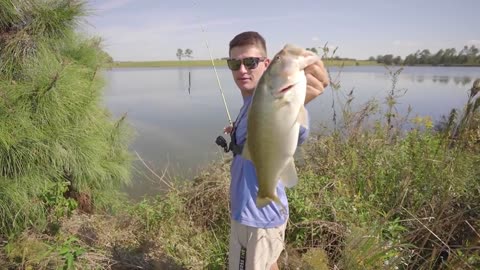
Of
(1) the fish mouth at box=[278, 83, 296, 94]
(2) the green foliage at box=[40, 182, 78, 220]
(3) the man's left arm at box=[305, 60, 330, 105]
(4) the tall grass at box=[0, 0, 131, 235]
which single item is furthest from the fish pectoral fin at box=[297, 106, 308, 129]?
(2) the green foliage at box=[40, 182, 78, 220]

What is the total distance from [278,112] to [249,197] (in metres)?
0.83

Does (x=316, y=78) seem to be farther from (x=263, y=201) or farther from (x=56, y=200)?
(x=56, y=200)

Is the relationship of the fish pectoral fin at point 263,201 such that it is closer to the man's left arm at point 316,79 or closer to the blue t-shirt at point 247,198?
the blue t-shirt at point 247,198

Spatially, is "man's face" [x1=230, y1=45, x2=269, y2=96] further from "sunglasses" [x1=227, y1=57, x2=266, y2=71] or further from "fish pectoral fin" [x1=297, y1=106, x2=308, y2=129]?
"fish pectoral fin" [x1=297, y1=106, x2=308, y2=129]

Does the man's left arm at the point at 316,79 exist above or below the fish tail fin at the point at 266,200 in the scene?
above

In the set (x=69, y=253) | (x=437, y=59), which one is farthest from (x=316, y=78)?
(x=437, y=59)

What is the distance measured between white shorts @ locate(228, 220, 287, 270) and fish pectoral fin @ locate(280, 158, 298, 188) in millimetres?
566

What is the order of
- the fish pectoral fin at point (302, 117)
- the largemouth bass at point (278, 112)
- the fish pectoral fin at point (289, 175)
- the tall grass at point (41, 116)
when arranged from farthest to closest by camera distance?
the tall grass at point (41, 116) < the fish pectoral fin at point (289, 175) < the fish pectoral fin at point (302, 117) < the largemouth bass at point (278, 112)

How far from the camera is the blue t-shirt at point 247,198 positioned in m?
1.98

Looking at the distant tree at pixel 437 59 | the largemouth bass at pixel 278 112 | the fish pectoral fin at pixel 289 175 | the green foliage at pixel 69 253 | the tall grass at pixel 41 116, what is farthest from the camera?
the distant tree at pixel 437 59

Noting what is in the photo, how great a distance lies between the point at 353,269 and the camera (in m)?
2.38

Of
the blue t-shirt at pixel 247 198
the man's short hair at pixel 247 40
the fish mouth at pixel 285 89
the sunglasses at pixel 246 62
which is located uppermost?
the man's short hair at pixel 247 40

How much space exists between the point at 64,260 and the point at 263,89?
2471 mm

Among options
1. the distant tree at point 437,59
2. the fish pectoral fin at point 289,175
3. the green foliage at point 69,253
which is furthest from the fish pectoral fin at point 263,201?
the distant tree at point 437,59
